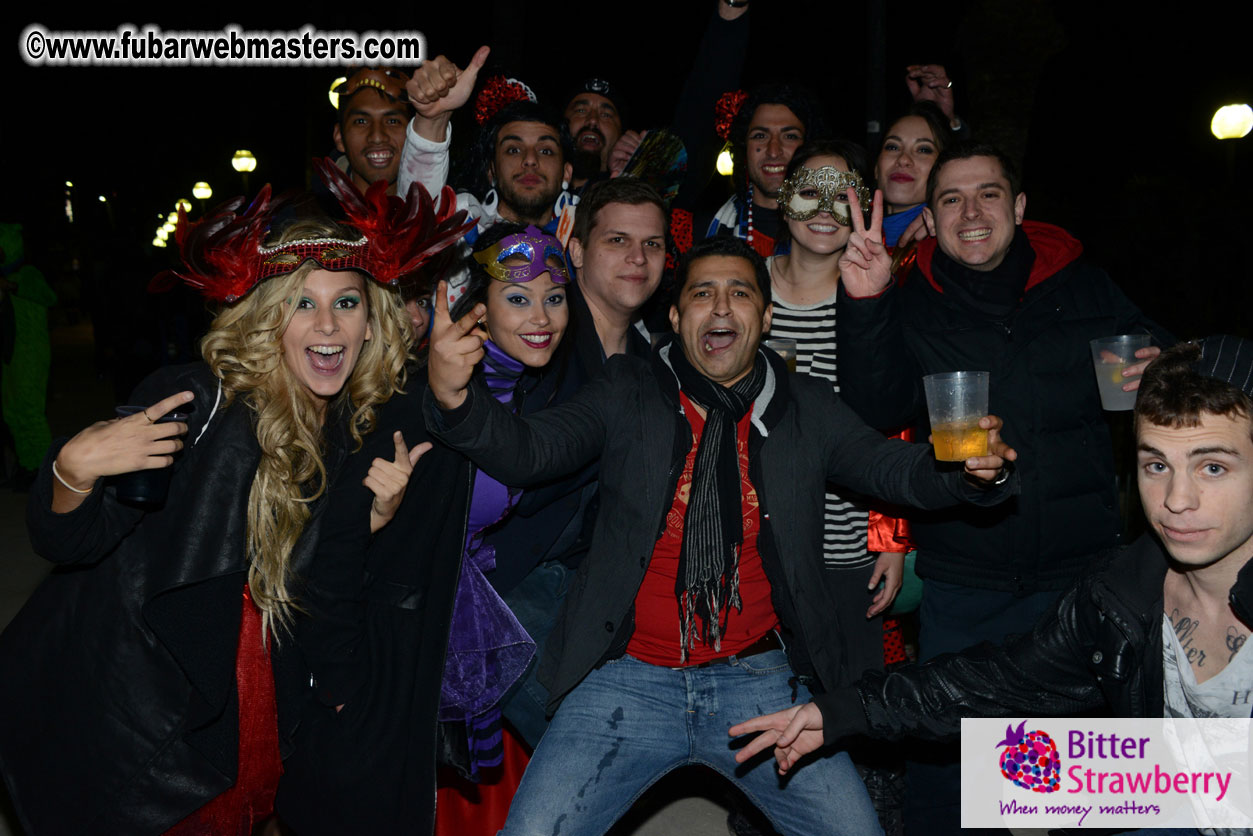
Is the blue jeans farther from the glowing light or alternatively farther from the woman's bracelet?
the glowing light

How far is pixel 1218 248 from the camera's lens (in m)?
13.5

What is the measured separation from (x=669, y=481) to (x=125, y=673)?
5.77 ft

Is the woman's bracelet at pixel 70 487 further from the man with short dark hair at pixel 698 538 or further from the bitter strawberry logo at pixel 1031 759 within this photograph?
the bitter strawberry logo at pixel 1031 759

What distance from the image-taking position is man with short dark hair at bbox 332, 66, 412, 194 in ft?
16.9

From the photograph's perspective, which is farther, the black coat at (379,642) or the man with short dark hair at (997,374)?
the man with short dark hair at (997,374)

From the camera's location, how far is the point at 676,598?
11.2ft

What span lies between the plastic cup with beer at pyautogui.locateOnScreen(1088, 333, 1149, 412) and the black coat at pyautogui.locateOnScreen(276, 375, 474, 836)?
2.31 m

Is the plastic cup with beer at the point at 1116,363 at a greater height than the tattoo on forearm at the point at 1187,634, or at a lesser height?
greater

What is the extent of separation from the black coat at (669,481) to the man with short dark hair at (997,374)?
38cm

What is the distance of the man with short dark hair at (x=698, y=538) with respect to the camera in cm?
318

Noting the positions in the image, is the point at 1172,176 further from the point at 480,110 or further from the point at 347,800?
the point at 347,800

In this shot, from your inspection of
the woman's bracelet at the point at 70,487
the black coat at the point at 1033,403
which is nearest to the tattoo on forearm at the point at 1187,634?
the black coat at the point at 1033,403

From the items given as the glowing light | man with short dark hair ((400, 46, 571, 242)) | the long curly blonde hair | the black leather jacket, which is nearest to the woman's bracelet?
the long curly blonde hair

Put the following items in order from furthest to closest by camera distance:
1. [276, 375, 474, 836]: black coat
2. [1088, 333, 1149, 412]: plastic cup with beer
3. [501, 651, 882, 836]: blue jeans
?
[1088, 333, 1149, 412]: plastic cup with beer → [276, 375, 474, 836]: black coat → [501, 651, 882, 836]: blue jeans
